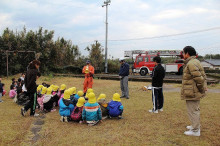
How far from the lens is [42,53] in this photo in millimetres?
22938

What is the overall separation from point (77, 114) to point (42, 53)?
19809 millimetres

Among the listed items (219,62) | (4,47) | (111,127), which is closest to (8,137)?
(111,127)

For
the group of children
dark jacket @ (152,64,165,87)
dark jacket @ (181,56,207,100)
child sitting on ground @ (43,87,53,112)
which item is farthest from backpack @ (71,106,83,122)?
dark jacket @ (181,56,207,100)

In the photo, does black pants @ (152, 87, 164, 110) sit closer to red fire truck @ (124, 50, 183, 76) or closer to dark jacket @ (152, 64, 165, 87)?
dark jacket @ (152, 64, 165, 87)

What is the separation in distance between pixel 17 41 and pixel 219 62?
158ft

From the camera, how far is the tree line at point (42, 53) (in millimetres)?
21219

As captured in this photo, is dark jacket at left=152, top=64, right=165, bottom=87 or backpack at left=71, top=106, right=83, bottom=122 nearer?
backpack at left=71, top=106, right=83, bottom=122

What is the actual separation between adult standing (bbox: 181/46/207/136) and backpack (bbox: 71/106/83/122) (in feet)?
8.66

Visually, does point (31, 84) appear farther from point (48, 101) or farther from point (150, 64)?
point (150, 64)

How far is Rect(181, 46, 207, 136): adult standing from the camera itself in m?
3.78

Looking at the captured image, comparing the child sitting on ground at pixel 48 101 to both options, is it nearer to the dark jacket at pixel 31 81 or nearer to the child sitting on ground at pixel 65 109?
the dark jacket at pixel 31 81

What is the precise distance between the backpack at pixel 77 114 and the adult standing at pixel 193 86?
8.66ft

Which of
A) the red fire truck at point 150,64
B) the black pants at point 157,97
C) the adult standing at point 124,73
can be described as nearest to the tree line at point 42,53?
the red fire truck at point 150,64

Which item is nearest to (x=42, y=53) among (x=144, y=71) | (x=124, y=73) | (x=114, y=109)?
(x=144, y=71)
